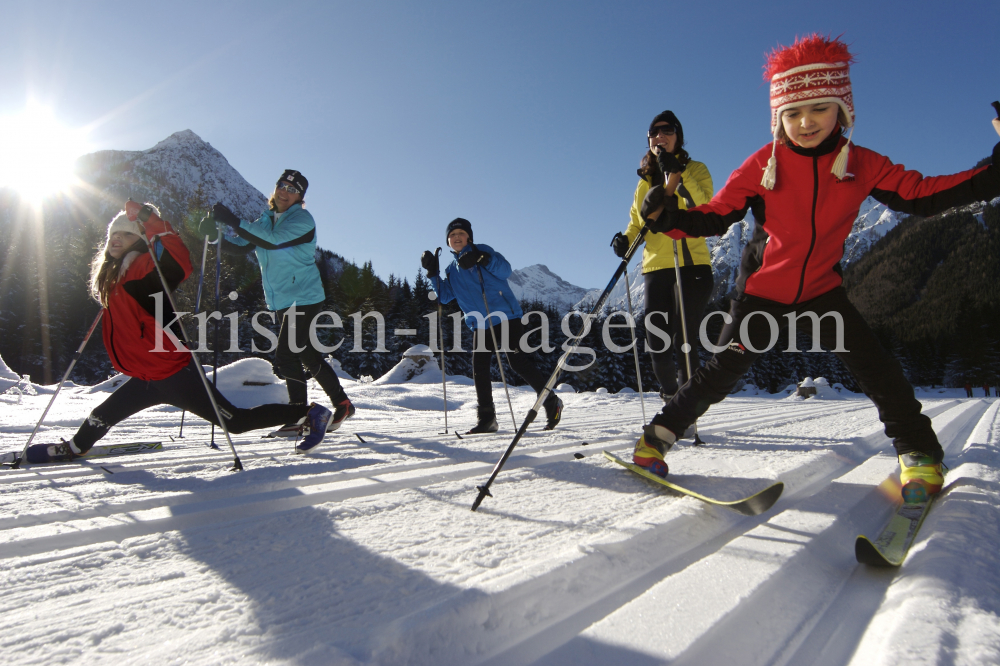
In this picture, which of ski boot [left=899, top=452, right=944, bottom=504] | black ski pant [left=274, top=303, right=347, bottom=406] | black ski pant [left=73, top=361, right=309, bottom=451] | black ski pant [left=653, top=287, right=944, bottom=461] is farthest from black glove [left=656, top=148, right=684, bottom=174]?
black ski pant [left=274, top=303, right=347, bottom=406]

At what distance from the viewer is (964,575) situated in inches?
36.3

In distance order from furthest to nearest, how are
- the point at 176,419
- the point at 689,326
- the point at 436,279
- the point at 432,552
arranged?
1. the point at 176,419
2. the point at 436,279
3. the point at 689,326
4. the point at 432,552

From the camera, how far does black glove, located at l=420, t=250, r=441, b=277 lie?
13.8 feet

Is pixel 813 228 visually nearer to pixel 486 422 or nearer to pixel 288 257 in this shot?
pixel 486 422

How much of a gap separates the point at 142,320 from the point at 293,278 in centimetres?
124

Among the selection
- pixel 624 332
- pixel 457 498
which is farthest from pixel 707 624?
pixel 624 332

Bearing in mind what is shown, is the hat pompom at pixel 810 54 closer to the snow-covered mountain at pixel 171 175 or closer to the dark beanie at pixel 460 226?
the dark beanie at pixel 460 226

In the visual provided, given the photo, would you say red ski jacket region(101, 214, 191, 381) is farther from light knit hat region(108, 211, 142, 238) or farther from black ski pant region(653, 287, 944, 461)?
black ski pant region(653, 287, 944, 461)

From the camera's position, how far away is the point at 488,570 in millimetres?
1001

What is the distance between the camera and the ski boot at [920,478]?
1.52 metres

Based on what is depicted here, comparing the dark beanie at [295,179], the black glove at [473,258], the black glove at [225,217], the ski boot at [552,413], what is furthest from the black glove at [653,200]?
the dark beanie at [295,179]

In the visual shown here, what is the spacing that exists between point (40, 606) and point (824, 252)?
2473 mm

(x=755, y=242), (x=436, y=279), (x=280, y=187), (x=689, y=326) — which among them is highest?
(x=280, y=187)

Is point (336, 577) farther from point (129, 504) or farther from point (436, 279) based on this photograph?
point (436, 279)
